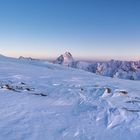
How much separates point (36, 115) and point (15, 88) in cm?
398

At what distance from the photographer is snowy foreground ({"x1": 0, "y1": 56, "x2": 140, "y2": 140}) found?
294 inches

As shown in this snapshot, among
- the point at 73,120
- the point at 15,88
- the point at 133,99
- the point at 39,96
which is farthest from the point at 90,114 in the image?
the point at 15,88

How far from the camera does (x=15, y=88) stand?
1233 cm

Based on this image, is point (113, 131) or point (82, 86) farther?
point (82, 86)

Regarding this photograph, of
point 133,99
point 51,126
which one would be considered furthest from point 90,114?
point 133,99

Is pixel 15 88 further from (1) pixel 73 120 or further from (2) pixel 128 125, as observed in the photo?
(2) pixel 128 125

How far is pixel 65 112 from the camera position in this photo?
9367mm

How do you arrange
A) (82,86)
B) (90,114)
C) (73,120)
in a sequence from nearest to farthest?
1. (73,120)
2. (90,114)
3. (82,86)

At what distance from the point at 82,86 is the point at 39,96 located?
351 cm

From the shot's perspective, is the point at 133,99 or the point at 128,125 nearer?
the point at 128,125

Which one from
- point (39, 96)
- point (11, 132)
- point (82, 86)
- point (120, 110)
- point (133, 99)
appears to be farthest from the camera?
point (82, 86)

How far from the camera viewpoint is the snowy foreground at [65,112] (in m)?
7.46

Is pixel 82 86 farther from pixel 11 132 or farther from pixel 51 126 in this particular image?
pixel 11 132

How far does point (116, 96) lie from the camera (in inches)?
496
